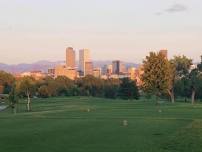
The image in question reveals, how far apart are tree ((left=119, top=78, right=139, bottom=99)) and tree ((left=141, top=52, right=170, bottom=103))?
2905 cm

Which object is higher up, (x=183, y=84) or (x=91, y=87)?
(x=91, y=87)

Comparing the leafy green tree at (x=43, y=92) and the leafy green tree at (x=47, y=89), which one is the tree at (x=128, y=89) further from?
the leafy green tree at (x=47, y=89)

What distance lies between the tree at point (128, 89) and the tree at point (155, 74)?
29046 millimetres

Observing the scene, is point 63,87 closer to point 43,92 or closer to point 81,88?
point 81,88

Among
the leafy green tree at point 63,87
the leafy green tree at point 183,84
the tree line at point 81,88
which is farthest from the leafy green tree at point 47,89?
the leafy green tree at point 183,84

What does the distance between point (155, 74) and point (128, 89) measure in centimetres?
3337

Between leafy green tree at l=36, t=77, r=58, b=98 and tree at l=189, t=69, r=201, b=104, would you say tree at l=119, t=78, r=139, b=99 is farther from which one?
leafy green tree at l=36, t=77, r=58, b=98

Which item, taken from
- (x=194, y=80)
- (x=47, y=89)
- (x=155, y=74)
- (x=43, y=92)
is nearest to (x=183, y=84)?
(x=194, y=80)

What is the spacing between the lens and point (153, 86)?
110 m

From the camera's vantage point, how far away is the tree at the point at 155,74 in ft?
357

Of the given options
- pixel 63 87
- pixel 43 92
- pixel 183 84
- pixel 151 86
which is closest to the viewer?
pixel 151 86

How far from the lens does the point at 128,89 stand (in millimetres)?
142500

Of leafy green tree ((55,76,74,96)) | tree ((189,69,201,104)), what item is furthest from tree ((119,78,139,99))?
leafy green tree ((55,76,74,96))

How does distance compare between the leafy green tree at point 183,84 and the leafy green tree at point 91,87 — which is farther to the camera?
the leafy green tree at point 91,87
